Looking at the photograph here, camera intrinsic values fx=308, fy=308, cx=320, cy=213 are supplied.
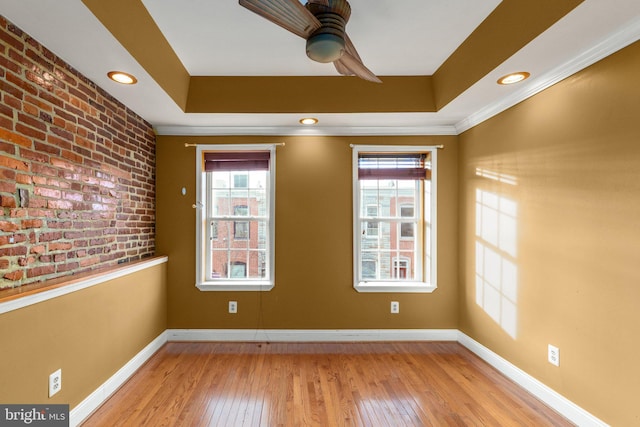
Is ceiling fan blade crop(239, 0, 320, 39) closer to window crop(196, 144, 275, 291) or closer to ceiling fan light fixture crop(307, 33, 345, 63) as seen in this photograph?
ceiling fan light fixture crop(307, 33, 345, 63)

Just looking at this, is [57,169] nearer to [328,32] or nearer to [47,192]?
[47,192]

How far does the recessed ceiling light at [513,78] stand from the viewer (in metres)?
2.16

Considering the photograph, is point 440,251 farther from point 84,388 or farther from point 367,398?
point 84,388

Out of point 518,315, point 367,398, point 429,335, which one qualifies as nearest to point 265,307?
point 367,398

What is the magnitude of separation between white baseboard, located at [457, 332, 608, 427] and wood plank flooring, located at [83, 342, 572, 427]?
0.05 m

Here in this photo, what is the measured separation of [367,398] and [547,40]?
8.51 feet

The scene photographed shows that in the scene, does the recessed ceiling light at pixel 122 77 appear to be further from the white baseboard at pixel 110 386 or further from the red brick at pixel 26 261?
the white baseboard at pixel 110 386

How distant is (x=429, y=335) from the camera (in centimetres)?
336

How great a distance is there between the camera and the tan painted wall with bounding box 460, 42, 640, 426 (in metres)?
1.70

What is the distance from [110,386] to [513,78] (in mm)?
3739

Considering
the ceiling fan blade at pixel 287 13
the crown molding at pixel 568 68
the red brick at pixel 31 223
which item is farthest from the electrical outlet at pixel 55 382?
→ the crown molding at pixel 568 68

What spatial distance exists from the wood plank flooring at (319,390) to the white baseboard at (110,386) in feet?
0.18

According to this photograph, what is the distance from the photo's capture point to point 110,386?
231 cm

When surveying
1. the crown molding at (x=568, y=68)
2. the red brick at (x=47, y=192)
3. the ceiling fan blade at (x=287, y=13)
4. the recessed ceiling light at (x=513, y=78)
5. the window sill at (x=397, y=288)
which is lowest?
the window sill at (x=397, y=288)
